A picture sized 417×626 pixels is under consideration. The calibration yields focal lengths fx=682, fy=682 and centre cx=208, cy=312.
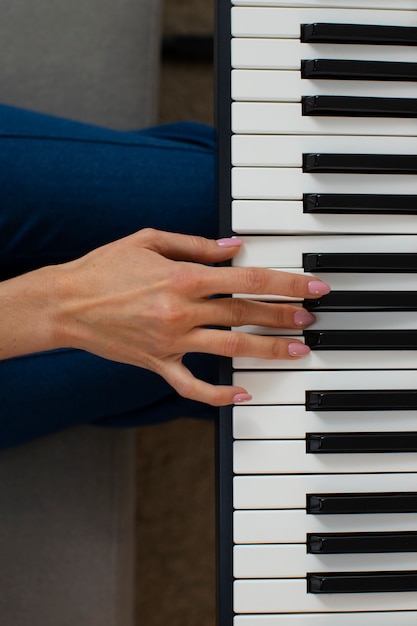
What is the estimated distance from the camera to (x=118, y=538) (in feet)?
3.34

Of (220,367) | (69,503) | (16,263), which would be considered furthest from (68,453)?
(220,367)

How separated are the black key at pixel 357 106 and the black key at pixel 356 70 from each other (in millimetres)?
24

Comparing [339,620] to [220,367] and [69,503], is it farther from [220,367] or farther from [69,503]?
[69,503]

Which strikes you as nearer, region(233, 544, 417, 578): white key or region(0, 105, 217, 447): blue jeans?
region(233, 544, 417, 578): white key

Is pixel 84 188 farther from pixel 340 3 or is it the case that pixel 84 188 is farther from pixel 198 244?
pixel 340 3

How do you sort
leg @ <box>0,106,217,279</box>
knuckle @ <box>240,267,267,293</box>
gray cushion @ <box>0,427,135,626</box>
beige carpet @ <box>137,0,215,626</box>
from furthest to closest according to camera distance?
1. beige carpet @ <box>137,0,215,626</box>
2. gray cushion @ <box>0,427,135,626</box>
3. leg @ <box>0,106,217,279</box>
4. knuckle @ <box>240,267,267,293</box>

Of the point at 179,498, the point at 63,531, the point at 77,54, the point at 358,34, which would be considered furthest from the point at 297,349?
the point at 179,498

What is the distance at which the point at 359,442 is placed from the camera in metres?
0.70

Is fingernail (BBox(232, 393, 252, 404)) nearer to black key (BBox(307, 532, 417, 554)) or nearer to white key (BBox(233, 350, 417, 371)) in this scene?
white key (BBox(233, 350, 417, 371))

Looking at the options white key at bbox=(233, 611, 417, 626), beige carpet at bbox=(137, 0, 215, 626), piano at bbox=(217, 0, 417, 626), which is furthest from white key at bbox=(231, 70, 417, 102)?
beige carpet at bbox=(137, 0, 215, 626)

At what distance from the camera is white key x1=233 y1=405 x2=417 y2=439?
0.70 meters

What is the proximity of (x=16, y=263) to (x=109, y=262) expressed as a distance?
27cm

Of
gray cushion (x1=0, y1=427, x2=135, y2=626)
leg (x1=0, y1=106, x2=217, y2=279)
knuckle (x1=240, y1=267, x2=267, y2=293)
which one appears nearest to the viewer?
knuckle (x1=240, y1=267, x2=267, y2=293)

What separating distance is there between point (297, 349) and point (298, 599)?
26 centimetres
